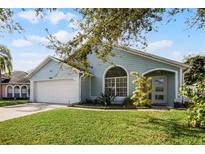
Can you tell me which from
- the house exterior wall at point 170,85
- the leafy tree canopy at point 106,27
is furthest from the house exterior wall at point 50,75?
the house exterior wall at point 170,85

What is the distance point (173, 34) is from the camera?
19.3 ft

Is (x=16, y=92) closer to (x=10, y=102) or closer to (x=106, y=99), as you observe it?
(x=10, y=102)

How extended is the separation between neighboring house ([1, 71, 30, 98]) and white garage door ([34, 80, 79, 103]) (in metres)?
0.40

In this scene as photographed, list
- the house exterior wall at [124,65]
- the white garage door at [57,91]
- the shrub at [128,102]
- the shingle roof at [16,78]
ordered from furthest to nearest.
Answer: the white garage door at [57,91], the shingle roof at [16,78], the shrub at [128,102], the house exterior wall at [124,65]

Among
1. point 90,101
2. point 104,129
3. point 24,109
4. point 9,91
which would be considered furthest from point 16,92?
point 104,129

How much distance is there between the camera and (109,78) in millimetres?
8625

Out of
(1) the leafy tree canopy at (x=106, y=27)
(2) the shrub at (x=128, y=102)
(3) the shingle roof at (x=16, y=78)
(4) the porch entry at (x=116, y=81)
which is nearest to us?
(1) the leafy tree canopy at (x=106, y=27)

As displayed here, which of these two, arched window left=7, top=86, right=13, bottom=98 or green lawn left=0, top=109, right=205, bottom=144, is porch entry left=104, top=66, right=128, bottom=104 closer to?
green lawn left=0, top=109, right=205, bottom=144

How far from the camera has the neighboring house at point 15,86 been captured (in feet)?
28.8

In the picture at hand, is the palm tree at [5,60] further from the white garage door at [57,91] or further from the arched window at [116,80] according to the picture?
the arched window at [116,80]

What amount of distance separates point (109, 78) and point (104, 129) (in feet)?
10.8

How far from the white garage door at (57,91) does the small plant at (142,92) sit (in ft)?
7.75

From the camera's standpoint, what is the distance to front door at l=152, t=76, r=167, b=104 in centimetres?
629
